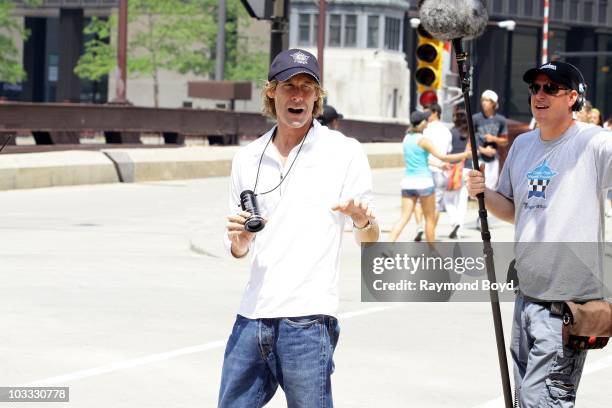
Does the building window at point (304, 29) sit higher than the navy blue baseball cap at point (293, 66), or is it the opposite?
the building window at point (304, 29)

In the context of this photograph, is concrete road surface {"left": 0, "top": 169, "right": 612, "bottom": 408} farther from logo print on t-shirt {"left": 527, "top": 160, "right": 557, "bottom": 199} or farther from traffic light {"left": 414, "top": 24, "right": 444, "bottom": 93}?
logo print on t-shirt {"left": 527, "top": 160, "right": 557, "bottom": 199}

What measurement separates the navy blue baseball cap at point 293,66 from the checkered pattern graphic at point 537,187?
1.08m

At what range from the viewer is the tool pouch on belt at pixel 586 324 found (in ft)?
19.1

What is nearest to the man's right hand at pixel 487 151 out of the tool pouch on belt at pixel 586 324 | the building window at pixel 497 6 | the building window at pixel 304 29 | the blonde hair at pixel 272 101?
the tool pouch on belt at pixel 586 324

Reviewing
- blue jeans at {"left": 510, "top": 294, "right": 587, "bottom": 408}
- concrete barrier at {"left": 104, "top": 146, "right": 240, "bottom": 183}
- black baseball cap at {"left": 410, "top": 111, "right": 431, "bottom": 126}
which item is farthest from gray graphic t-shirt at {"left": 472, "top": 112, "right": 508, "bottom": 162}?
blue jeans at {"left": 510, "top": 294, "right": 587, "bottom": 408}

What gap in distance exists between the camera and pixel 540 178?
5949 mm

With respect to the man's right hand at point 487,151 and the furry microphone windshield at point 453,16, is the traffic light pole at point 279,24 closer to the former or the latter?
the man's right hand at point 487,151

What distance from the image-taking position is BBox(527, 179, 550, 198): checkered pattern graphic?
595 cm

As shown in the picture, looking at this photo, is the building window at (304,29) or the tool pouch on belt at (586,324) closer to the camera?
the tool pouch on belt at (586,324)

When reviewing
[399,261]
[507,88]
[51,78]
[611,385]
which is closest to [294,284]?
[611,385]

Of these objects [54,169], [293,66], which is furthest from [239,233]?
[54,169]

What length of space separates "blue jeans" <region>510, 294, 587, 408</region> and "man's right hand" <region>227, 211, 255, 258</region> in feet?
4.10
